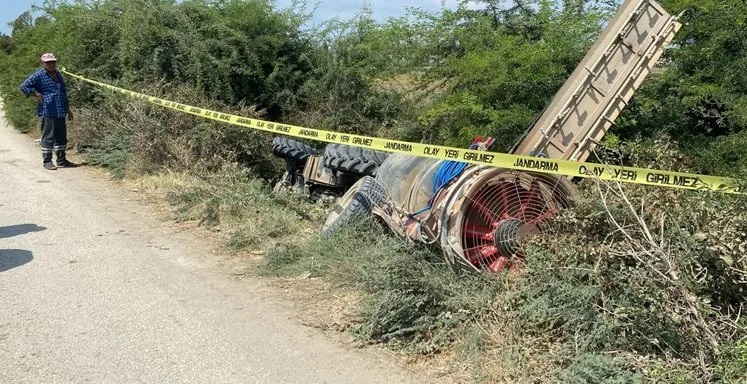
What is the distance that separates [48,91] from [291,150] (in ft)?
13.7

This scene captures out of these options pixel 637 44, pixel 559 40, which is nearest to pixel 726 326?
pixel 637 44

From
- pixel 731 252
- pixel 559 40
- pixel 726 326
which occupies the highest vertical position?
pixel 559 40

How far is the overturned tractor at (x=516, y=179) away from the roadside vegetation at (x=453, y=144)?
0.82 feet

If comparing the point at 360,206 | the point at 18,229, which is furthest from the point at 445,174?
the point at 18,229

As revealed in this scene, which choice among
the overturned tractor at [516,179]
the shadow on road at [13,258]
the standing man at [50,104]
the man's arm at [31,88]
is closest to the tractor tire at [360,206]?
the overturned tractor at [516,179]

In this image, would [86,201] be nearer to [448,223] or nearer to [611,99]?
[448,223]

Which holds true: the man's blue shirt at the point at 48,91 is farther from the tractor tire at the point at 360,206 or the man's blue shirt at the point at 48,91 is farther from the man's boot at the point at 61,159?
the tractor tire at the point at 360,206

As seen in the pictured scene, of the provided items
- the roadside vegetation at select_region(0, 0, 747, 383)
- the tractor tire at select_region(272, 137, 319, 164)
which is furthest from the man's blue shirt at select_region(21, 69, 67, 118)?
the tractor tire at select_region(272, 137, 319, 164)

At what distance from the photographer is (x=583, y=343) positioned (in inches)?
156

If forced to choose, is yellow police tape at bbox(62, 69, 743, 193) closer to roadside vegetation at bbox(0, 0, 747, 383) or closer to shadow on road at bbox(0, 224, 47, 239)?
roadside vegetation at bbox(0, 0, 747, 383)

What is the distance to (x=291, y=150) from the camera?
10680 mm

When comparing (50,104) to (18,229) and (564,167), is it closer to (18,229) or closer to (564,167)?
(18,229)

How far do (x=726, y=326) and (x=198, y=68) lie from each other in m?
10.4

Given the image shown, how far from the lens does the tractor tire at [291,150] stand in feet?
34.7
